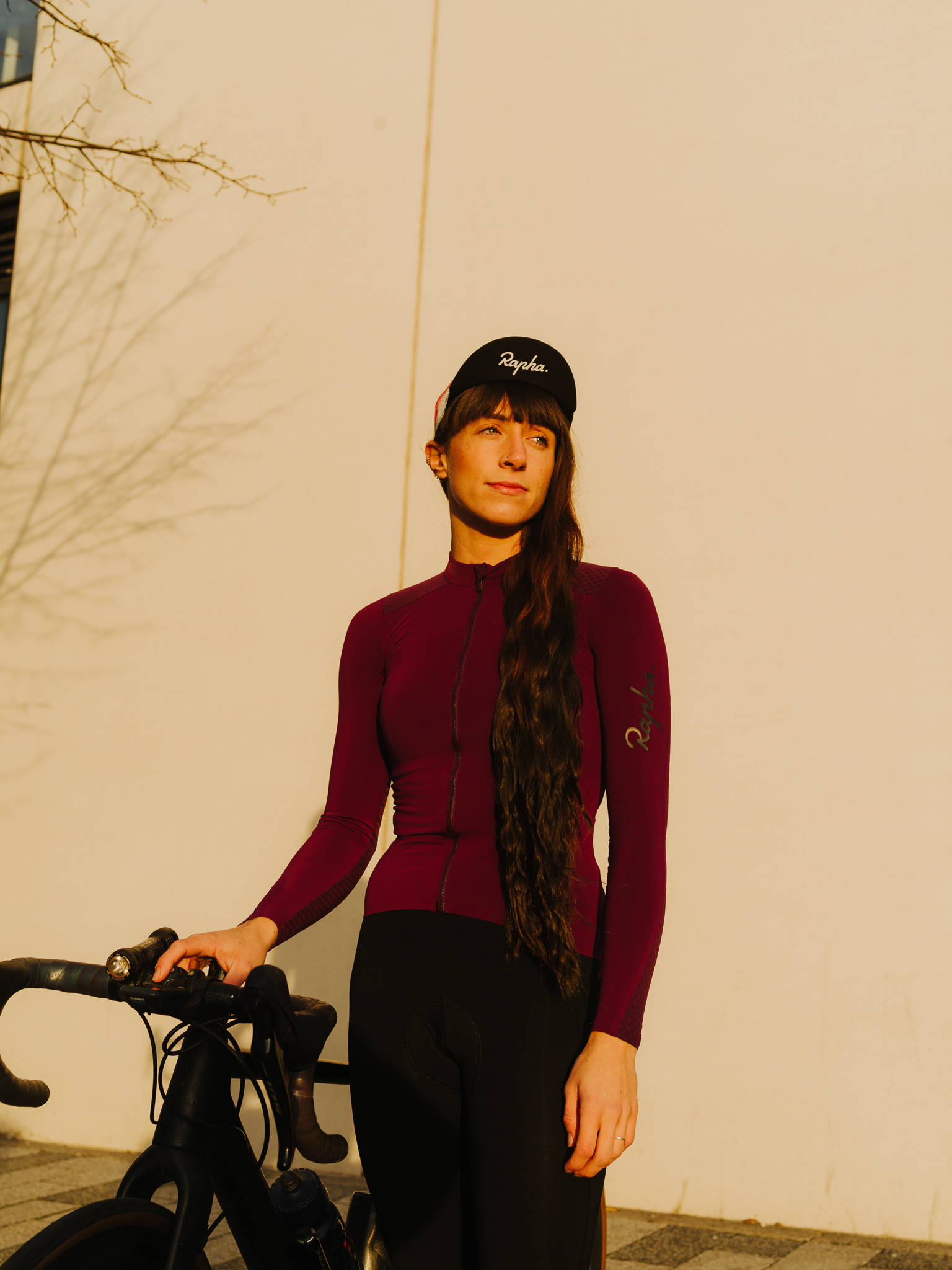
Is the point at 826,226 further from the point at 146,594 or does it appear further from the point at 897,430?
the point at 146,594

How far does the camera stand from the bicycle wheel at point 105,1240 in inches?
54.8

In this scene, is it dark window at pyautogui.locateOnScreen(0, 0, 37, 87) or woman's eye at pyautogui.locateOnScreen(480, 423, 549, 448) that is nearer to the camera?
woman's eye at pyautogui.locateOnScreen(480, 423, 549, 448)

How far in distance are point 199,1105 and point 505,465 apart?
1107 millimetres

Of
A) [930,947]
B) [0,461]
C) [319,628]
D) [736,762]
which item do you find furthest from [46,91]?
[930,947]

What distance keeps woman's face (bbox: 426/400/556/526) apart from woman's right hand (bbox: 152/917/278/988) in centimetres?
80

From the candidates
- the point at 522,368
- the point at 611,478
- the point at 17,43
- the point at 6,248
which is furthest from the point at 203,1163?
the point at 17,43

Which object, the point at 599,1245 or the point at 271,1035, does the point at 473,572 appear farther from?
the point at 599,1245

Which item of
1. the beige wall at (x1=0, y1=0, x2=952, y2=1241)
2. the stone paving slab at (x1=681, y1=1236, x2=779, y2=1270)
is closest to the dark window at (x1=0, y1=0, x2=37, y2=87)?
the beige wall at (x1=0, y1=0, x2=952, y2=1241)

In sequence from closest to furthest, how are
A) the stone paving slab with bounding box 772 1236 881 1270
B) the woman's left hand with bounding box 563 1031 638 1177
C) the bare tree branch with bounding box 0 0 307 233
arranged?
the woman's left hand with bounding box 563 1031 638 1177
the stone paving slab with bounding box 772 1236 881 1270
the bare tree branch with bounding box 0 0 307 233

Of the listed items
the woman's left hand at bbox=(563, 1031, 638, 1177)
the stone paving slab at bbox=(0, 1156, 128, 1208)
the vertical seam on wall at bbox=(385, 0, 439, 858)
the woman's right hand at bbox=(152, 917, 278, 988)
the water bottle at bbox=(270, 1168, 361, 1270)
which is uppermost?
the vertical seam on wall at bbox=(385, 0, 439, 858)

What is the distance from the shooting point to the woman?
5.41 feet

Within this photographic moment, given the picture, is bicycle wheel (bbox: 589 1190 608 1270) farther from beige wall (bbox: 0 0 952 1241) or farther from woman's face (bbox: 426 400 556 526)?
beige wall (bbox: 0 0 952 1241)

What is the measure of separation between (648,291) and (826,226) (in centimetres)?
67

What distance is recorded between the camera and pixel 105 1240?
1.46 meters
